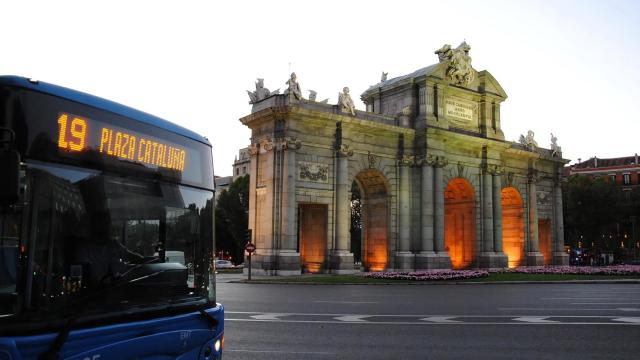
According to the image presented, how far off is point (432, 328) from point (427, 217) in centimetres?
2772

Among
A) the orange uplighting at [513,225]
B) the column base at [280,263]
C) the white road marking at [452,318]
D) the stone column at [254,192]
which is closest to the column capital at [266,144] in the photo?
the stone column at [254,192]

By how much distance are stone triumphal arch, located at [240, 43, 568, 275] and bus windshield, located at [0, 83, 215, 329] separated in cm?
2795

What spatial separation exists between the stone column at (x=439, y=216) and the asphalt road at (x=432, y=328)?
19.5m

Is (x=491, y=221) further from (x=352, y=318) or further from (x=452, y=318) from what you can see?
(x=352, y=318)

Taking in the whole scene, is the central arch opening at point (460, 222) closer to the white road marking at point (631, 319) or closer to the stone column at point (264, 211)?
the stone column at point (264, 211)

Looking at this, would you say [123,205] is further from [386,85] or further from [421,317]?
[386,85]

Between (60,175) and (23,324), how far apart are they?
3.61ft

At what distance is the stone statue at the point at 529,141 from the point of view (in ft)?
164

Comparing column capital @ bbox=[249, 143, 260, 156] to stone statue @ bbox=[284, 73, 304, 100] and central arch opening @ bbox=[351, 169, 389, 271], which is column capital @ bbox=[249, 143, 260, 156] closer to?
stone statue @ bbox=[284, 73, 304, 100]

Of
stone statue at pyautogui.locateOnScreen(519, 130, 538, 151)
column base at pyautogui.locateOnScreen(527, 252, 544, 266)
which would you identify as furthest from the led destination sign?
stone statue at pyautogui.locateOnScreen(519, 130, 538, 151)

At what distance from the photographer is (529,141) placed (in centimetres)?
5022

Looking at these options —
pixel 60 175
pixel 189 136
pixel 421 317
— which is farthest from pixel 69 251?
pixel 421 317

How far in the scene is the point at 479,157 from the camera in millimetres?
44094

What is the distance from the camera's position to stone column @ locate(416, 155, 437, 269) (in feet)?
126
